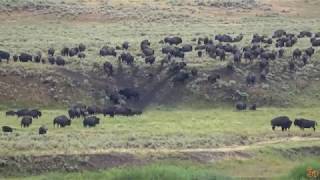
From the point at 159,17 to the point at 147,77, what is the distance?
26513mm

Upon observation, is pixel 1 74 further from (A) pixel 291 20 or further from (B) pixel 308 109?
(A) pixel 291 20

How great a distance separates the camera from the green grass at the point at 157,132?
36156 millimetres

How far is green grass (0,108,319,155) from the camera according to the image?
3616 cm

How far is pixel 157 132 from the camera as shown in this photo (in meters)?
Answer: 41.0

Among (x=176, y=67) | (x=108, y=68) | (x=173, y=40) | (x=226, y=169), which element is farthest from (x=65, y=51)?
(x=226, y=169)

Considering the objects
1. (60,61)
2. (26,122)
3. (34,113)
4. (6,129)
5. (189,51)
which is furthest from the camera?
(189,51)

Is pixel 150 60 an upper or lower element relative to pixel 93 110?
upper

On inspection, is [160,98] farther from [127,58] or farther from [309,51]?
[309,51]

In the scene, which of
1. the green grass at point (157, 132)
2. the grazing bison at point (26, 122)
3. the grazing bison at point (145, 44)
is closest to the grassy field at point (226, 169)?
the green grass at point (157, 132)

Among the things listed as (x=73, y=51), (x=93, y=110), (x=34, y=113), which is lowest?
(x=93, y=110)

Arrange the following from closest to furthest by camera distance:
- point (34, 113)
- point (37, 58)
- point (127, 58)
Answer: point (34, 113) < point (37, 58) < point (127, 58)

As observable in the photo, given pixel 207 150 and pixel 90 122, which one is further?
pixel 90 122

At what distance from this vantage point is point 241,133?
136 ft

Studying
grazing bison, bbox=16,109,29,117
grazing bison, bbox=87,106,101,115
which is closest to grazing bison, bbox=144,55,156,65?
grazing bison, bbox=87,106,101,115
